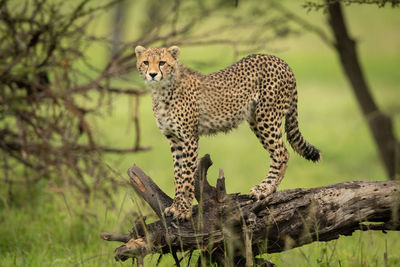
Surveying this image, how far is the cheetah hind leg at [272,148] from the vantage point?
15.6 feet

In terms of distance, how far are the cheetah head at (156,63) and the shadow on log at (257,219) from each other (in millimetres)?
758

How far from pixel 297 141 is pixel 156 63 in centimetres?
145

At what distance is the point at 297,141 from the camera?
4.92m

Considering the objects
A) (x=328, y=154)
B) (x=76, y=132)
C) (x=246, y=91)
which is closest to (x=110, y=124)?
(x=328, y=154)

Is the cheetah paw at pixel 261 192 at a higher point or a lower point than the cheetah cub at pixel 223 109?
lower

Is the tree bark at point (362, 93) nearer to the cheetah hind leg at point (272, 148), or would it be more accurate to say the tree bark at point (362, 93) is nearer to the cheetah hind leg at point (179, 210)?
the cheetah hind leg at point (272, 148)

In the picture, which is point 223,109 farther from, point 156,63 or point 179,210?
point 179,210

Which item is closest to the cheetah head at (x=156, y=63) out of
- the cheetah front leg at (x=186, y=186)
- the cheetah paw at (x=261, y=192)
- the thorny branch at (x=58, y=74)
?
the cheetah front leg at (x=186, y=186)

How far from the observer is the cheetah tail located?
4.92 meters

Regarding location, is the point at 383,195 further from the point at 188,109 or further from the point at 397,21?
the point at 397,21

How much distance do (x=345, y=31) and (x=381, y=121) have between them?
4.97 ft

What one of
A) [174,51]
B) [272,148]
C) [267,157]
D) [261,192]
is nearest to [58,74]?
[174,51]

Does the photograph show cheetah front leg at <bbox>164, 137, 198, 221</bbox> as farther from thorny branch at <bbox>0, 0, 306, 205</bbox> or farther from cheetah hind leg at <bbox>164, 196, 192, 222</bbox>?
thorny branch at <bbox>0, 0, 306, 205</bbox>

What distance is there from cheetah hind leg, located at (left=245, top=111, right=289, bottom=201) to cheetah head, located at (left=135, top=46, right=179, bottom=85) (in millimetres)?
928
